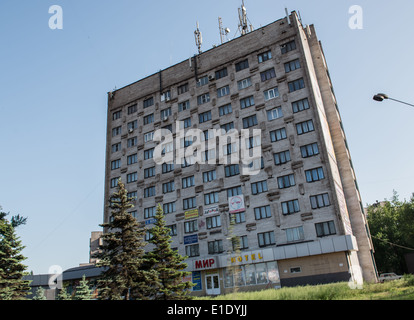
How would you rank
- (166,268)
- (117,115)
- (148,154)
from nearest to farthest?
(166,268), (148,154), (117,115)

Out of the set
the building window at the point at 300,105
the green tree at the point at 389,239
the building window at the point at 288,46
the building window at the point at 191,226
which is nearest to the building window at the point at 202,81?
the building window at the point at 288,46

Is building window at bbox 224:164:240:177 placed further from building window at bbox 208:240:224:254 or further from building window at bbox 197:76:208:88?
building window at bbox 197:76:208:88

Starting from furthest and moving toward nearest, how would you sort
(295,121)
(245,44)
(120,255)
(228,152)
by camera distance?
(245,44) < (228,152) < (295,121) < (120,255)

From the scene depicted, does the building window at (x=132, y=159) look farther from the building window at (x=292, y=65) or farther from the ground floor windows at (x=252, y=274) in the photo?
the building window at (x=292, y=65)

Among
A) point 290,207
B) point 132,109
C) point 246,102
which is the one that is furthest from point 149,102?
point 290,207

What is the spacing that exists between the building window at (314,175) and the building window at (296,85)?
33.0ft

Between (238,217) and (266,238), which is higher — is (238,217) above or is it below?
above

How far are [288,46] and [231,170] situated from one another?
16.9 m

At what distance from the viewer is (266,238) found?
35781 mm

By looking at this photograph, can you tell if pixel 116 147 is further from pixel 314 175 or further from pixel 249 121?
pixel 314 175
